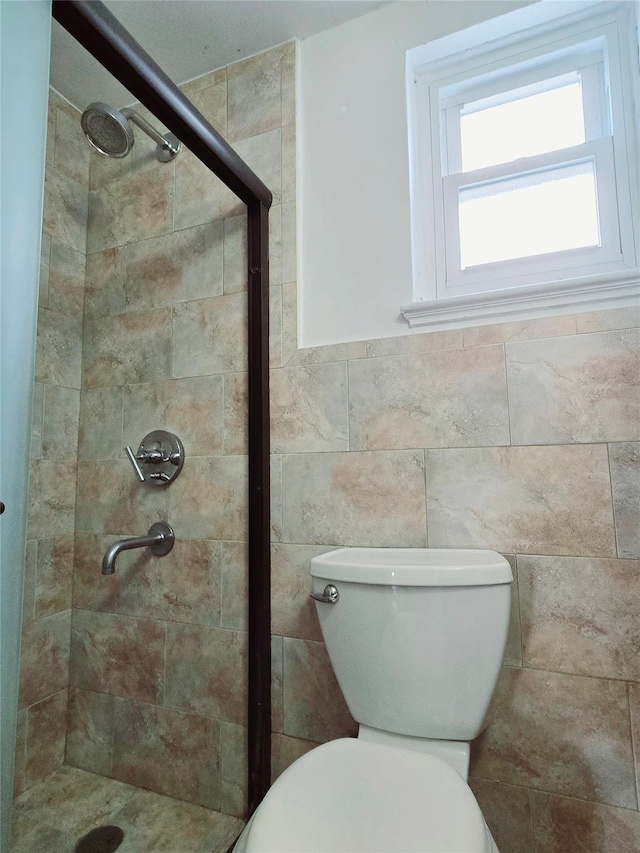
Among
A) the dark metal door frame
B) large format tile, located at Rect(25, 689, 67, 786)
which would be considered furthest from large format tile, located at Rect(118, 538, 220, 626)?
large format tile, located at Rect(25, 689, 67, 786)

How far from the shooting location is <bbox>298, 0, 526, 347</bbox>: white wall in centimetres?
118

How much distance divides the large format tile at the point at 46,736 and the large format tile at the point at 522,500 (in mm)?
1242

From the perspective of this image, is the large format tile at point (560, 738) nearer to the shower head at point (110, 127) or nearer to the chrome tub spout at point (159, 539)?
the chrome tub spout at point (159, 539)

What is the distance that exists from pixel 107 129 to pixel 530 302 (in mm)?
1068

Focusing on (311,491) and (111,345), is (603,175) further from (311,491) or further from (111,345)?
(111,345)

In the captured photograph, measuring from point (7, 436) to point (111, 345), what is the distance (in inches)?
39.1

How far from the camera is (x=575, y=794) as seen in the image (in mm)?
927

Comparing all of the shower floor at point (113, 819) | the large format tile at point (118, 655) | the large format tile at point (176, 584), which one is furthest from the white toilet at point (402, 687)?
the large format tile at point (118, 655)

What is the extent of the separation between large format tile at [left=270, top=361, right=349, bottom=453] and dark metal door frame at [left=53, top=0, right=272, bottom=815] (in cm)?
3

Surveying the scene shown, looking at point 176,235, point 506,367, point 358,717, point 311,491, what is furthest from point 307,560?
point 176,235

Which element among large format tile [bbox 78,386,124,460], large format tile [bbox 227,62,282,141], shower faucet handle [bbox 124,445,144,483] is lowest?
shower faucet handle [bbox 124,445,144,483]

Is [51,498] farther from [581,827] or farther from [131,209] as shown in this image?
[581,827]

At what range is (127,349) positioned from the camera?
148 centimetres

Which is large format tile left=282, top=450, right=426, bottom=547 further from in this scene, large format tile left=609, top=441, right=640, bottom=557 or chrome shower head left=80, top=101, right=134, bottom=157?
chrome shower head left=80, top=101, right=134, bottom=157
